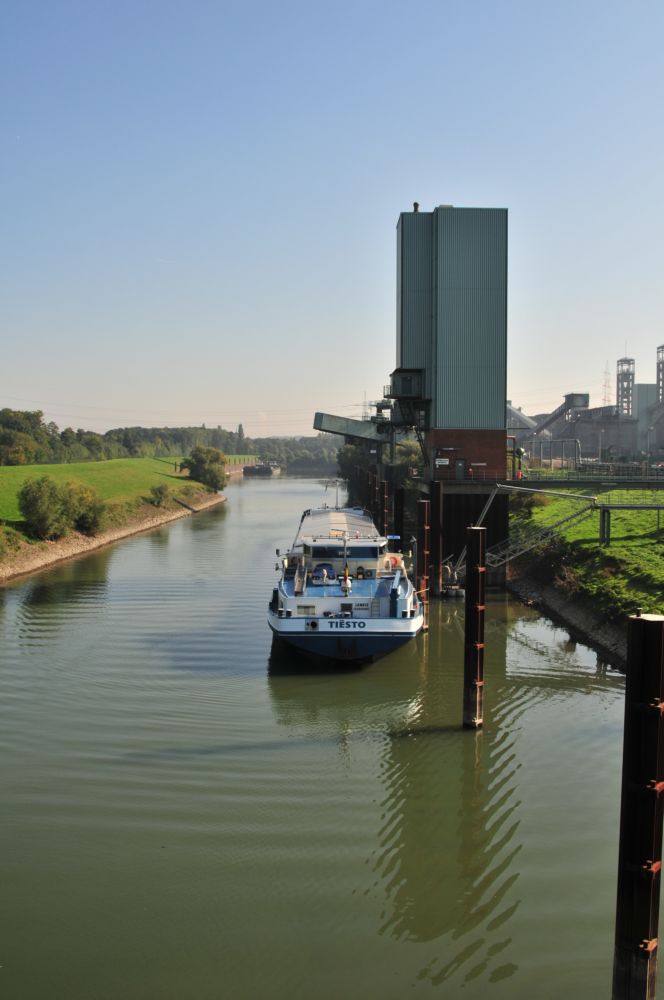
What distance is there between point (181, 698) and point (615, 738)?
10.9 meters

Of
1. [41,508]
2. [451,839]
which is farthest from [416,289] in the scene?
[451,839]

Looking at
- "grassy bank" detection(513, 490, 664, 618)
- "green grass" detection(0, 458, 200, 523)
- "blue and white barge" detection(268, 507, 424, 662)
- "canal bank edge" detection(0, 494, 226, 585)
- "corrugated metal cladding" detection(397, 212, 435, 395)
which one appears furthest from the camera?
"green grass" detection(0, 458, 200, 523)

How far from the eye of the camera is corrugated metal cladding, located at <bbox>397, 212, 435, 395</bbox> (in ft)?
149

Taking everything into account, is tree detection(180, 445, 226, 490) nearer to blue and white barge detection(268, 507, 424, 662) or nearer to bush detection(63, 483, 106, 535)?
bush detection(63, 483, 106, 535)

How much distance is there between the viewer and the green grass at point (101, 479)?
5991cm

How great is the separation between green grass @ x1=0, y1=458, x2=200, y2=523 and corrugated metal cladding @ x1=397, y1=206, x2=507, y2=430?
27.5m

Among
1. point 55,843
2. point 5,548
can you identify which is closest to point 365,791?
point 55,843

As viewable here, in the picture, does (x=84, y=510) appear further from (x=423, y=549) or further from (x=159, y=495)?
(x=423, y=549)

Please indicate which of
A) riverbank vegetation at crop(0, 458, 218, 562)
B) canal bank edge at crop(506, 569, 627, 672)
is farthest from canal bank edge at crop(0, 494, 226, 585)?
canal bank edge at crop(506, 569, 627, 672)

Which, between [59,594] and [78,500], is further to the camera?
[78,500]

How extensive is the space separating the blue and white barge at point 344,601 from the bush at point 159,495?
57.1 meters

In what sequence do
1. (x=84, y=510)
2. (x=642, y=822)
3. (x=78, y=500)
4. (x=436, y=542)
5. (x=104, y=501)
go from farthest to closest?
(x=104, y=501), (x=84, y=510), (x=78, y=500), (x=436, y=542), (x=642, y=822)

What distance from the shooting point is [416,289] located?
4578cm

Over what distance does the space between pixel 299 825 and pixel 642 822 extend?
7.22 metres
